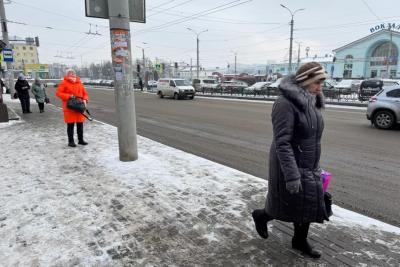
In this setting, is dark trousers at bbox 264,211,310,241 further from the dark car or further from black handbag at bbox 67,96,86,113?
the dark car

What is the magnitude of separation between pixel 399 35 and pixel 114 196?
7117 cm

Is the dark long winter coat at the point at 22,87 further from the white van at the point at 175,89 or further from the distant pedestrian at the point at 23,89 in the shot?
the white van at the point at 175,89

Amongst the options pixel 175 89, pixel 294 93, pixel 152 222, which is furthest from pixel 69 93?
pixel 175 89

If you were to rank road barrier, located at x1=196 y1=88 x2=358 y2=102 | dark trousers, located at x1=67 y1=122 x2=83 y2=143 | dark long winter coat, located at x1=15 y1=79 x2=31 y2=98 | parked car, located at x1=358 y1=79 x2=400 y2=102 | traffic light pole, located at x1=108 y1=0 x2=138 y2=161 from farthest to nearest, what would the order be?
road barrier, located at x1=196 y1=88 x2=358 y2=102
parked car, located at x1=358 y1=79 x2=400 y2=102
dark long winter coat, located at x1=15 y1=79 x2=31 y2=98
dark trousers, located at x1=67 y1=122 x2=83 y2=143
traffic light pole, located at x1=108 y1=0 x2=138 y2=161

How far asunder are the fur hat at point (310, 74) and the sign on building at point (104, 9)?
4143 mm

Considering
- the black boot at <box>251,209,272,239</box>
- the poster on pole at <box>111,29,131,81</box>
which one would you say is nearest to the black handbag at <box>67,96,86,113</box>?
the poster on pole at <box>111,29,131,81</box>

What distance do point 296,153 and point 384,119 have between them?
953 centimetres

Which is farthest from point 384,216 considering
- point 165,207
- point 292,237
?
point 165,207

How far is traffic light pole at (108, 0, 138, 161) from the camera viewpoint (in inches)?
218

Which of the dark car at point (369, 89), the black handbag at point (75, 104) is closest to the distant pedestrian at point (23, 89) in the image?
the black handbag at point (75, 104)

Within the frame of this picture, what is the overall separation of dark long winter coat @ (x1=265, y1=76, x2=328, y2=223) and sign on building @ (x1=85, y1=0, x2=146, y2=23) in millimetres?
4112

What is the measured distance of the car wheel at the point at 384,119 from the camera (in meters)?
10.3

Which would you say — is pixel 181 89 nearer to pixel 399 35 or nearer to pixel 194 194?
pixel 194 194

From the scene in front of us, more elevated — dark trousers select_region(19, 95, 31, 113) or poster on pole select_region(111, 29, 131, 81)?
poster on pole select_region(111, 29, 131, 81)
